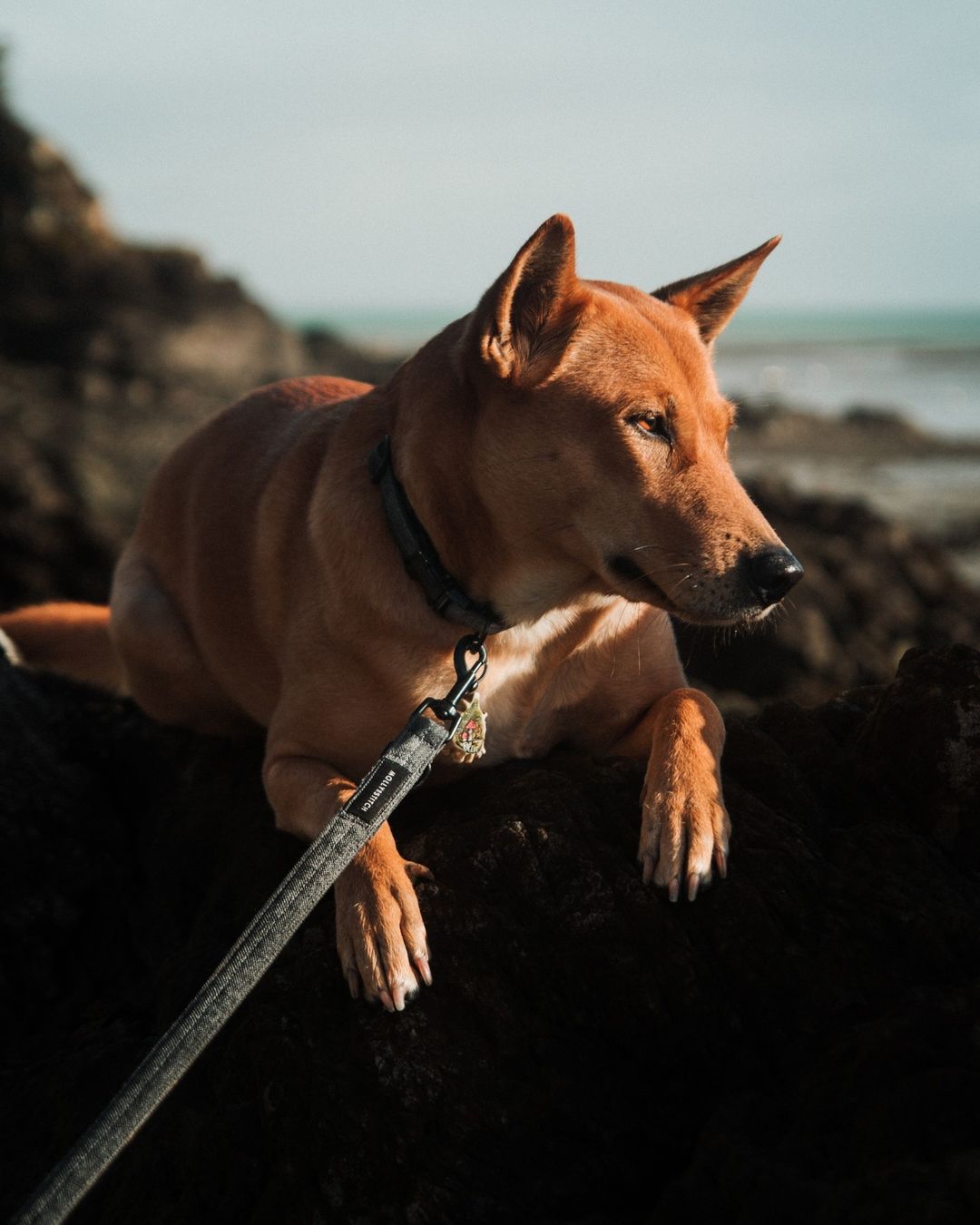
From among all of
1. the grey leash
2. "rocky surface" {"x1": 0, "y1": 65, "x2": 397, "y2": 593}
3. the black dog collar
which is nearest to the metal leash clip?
the grey leash

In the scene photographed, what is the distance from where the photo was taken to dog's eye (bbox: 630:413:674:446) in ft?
9.69

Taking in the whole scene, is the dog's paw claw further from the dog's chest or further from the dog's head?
the dog's head

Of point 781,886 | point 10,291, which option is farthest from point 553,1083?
point 10,291

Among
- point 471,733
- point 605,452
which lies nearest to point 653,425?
point 605,452

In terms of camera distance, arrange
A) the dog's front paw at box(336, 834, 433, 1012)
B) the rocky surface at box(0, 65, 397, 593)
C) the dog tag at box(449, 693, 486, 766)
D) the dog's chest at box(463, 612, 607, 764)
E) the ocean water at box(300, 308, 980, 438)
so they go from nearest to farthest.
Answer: the dog's front paw at box(336, 834, 433, 1012), the dog tag at box(449, 693, 486, 766), the dog's chest at box(463, 612, 607, 764), the rocky surface at box(0, 65, 397, 593), the ocean water at box(300, 308, 980, 438)

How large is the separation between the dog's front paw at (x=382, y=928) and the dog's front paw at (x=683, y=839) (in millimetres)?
499

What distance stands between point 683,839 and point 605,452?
101 cm

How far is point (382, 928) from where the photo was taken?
243 centimetres

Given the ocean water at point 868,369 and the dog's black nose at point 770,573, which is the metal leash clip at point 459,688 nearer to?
the dog's black nose at point 770,573

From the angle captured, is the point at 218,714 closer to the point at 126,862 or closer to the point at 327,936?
the point at 126,862

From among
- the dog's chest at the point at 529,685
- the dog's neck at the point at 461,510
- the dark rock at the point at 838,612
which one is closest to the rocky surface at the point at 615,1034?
the dog's chest at the point at 529,685

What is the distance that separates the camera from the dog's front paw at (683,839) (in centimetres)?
242

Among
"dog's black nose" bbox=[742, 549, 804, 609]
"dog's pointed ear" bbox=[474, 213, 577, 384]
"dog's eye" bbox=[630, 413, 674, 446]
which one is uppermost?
"dog's pointed ear" bbox=[474, 213, 577, 384]

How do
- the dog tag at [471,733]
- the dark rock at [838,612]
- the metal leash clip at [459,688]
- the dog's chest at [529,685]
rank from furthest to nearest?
the dark rock at [838,612] < the dog's chest at [529,685] < the dog tag at [471,733] < the metal leash clip at [459,688]
